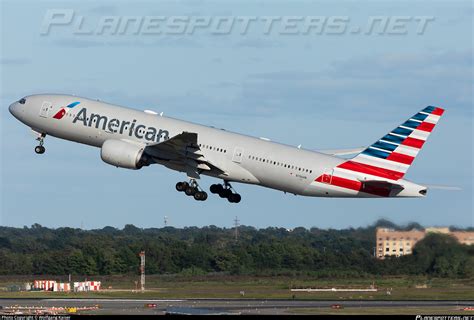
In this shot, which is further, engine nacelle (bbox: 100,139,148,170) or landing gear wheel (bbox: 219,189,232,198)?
landing gear wheel (bbox: 219,189,232,198)

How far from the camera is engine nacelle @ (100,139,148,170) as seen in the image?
8362 cm

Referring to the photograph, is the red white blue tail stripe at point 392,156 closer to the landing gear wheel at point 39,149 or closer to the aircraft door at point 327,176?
the aircraft door at point 327,176

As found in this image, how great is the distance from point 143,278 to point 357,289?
1980 centimetres

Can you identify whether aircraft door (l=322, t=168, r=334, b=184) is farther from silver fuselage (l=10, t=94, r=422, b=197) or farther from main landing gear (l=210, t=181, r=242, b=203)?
main landing gear (l=210, t=181, r=242, b=203)

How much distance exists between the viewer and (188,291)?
92438 mm

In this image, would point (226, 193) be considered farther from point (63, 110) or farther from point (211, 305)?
point (63, 110)

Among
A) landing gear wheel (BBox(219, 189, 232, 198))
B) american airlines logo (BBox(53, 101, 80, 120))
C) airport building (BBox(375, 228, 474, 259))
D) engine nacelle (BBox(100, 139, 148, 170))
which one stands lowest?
airport building (BBox(375, 228, 474, 259))

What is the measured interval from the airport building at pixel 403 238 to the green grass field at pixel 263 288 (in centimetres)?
376

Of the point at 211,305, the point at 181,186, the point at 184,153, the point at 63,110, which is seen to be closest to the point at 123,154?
the point at 184,153

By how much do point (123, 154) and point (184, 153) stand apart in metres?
4.21

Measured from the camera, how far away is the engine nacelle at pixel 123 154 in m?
83.6

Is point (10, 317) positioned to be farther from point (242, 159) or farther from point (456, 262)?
point (456, 262)

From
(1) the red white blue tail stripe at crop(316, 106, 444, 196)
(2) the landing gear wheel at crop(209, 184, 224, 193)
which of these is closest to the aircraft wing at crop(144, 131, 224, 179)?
(2) the landing gear wheel at crop(209, 184, 224, 193)

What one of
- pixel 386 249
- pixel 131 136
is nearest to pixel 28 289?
pixel 131 136
